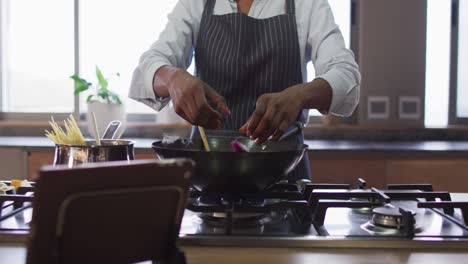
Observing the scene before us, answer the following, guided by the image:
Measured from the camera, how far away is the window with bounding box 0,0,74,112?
302cm

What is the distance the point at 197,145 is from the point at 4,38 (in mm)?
2281

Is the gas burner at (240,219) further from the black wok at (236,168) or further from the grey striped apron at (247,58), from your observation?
→ the grey striped apron at (247,58)

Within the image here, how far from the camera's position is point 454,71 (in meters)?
2.87

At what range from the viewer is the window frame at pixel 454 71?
284 centimetres

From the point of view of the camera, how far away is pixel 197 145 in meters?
1.19

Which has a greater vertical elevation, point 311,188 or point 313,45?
point 313,45

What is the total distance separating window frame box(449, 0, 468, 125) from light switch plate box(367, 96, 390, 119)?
39cm

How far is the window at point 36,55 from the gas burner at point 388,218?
243 centimetres

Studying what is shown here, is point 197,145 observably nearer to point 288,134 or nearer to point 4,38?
point 288,134

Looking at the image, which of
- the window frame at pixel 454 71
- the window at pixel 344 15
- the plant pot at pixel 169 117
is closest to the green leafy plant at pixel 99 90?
the plant pot at pixel 169 117

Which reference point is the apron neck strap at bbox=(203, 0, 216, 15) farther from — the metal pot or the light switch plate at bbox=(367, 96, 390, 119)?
the light switch plate at bbox=(367, 96, 390, 119)

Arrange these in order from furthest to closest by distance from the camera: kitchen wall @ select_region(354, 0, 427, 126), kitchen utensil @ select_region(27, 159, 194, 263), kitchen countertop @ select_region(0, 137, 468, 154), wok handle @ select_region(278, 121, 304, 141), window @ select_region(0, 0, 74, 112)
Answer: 1. window @ select_region(0, 0, 74, 112)
2. kitchen wall @ select_region(354, 0, 427, 126)
3. kitchen countertop @ select_region(0, 137, 468, 154)
4. wok handle @ select_region(278, 121, 304, 141)
5. kitchen utensil @ select_region(27, 159, 194, 263)

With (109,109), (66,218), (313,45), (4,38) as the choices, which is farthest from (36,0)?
(66,218)

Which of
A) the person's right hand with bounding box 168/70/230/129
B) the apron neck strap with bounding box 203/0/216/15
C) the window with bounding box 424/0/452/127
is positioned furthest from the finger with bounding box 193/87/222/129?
the window with bounding box 424/0/452/127
